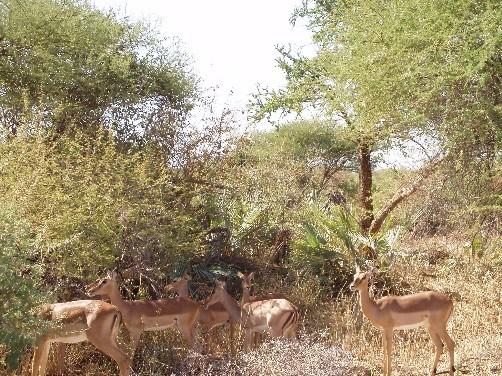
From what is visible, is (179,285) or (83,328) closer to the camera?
(83,328)

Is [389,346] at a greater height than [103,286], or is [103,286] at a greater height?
[103,286]

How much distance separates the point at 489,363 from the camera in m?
7.94

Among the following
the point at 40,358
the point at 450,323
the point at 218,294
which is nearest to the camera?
the point at 40,358

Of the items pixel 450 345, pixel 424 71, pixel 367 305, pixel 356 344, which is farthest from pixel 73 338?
pixel 424 71

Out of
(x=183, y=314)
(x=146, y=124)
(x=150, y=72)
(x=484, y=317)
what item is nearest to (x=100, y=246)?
(x=183, y=314)

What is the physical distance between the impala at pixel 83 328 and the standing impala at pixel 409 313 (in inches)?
93.2

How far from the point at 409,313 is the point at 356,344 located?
97 centimetres

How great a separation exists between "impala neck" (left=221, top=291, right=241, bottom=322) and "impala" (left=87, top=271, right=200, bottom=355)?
27.7 inches

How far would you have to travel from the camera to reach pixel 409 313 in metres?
7.75

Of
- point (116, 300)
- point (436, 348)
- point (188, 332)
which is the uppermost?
point (116, 300)

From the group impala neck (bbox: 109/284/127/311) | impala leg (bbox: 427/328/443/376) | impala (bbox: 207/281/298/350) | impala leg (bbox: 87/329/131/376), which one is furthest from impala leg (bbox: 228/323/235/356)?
impala leg (bbox: 427/328/443/376)

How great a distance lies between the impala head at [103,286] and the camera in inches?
300

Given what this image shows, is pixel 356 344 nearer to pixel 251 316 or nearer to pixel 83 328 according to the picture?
pixel 251 316

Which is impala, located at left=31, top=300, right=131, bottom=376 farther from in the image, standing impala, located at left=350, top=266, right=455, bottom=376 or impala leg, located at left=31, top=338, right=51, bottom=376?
standing impala, located at left=350, top=266, right=455, bottom=376
